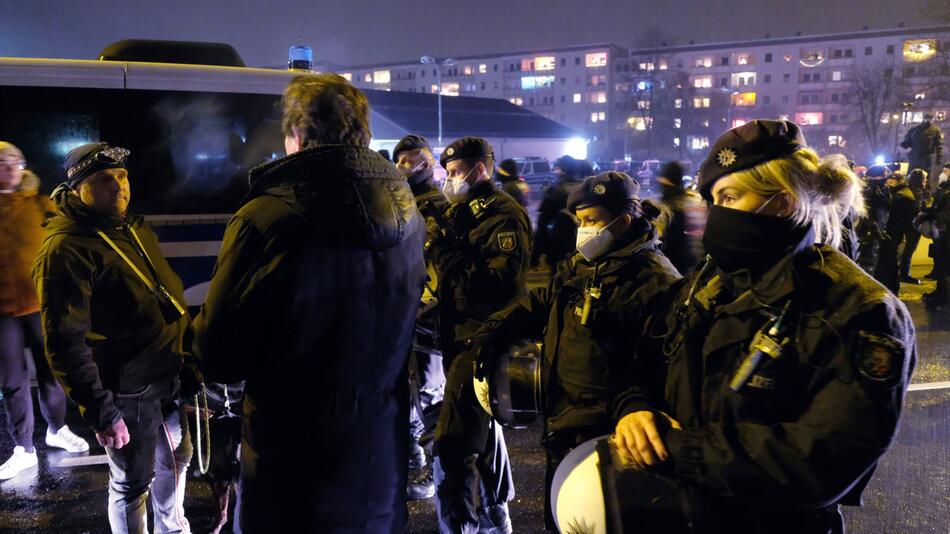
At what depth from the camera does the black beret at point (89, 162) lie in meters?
3.29

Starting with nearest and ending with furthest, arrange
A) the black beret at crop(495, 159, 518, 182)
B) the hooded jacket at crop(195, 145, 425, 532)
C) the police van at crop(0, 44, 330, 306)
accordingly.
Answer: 1. the hooded jacket at crop(195, 145, 425, 532)
2. the police van at crop(0, 44, 330, 306)
3. the black beret at crop(495, 159, 518, 182)

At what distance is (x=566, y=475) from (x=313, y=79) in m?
1.46

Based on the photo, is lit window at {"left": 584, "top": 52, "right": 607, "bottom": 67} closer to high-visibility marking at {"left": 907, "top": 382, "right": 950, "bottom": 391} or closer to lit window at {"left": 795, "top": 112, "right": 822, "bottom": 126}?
lit window at {"left": 795, "top": 112, "right": 822, "bottom": 126}

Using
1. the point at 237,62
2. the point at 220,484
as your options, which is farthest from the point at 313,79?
the point at 237,62

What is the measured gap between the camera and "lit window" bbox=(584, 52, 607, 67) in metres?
101

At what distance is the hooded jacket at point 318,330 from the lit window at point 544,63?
352ft

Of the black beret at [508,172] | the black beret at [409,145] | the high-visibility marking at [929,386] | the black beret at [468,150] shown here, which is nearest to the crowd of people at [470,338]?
the black beret at [468,150]

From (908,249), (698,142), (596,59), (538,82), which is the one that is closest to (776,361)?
(908,249)

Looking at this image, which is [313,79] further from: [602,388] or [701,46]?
[701,46]

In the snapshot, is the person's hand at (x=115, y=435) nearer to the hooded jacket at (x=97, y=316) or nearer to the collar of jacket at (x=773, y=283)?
the hooded jacket at (x=97, y=316)

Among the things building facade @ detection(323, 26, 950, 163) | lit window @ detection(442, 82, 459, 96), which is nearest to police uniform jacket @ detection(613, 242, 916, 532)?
building facade @ detection(323, 26, 950, 163)

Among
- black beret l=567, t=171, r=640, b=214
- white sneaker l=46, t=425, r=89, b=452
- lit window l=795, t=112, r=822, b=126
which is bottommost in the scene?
white sneaker l=46, t=425, r=89, b=452

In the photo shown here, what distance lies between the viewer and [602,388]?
2.70m

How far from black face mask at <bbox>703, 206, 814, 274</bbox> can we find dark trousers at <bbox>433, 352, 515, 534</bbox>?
136cm
